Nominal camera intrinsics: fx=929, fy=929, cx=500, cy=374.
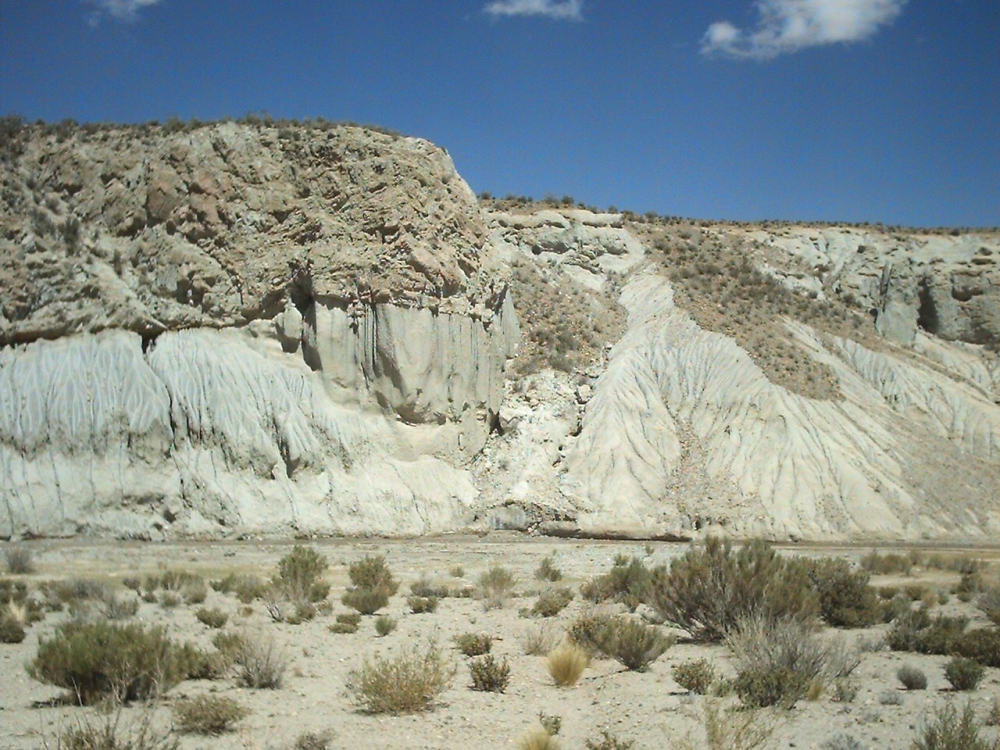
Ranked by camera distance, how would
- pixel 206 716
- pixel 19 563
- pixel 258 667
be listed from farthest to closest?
pixel 19 563 < pixel 258 667 < pixel 206 716

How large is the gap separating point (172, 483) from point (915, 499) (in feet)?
93.3

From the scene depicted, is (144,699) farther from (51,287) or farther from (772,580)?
(51,287)

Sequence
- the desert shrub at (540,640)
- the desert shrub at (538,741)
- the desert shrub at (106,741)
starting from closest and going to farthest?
the desert shrub at (106,741) < the desert shrub at (538,741) < the desert shrub at (540,640)

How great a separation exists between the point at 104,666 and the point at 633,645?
6461 mm

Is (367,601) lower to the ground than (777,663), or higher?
lower

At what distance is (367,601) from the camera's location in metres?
17.1

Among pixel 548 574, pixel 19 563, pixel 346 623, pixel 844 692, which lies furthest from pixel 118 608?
pixel 844 692

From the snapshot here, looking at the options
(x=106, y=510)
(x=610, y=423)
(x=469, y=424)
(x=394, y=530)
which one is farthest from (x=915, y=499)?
(x=106, y=510)

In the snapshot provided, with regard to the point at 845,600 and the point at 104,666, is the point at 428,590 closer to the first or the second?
the point at 845,600

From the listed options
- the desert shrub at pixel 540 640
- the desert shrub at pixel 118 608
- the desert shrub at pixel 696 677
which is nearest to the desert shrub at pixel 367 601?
the desert shrub at pixel 540 640

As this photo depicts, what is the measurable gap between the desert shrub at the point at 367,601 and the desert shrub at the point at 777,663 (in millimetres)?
7340

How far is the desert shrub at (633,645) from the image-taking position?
1228 centimetres

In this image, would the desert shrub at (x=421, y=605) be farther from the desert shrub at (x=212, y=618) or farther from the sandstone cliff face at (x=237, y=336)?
the sandstone cliff face at (x=237, y=336)

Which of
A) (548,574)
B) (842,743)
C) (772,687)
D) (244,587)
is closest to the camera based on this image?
(842,743)
